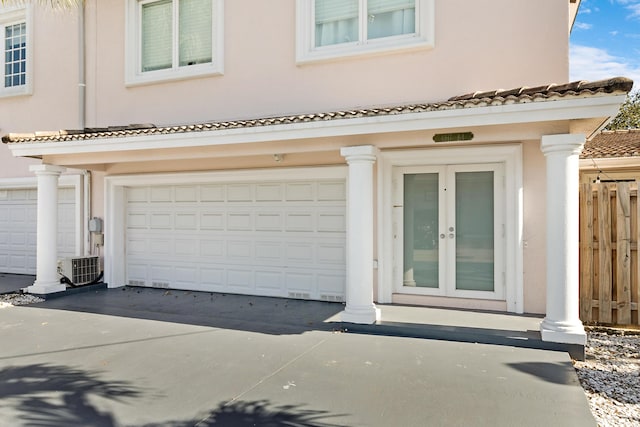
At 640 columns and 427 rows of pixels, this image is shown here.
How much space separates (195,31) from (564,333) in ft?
31.2

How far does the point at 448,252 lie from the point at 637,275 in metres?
2.99

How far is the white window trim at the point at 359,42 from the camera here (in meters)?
8.19

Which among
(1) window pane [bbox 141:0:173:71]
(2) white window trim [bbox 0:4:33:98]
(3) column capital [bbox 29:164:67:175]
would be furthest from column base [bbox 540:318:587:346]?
(2) white window trim [bbox 0:4:33:98]

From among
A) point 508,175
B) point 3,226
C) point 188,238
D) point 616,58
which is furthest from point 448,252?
point 616,58

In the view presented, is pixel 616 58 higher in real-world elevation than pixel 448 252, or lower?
higher

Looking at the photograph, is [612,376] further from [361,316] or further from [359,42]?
[359,42]

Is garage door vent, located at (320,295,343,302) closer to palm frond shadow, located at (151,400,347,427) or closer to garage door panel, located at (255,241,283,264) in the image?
garage door panel, located at (255,241,283,264)

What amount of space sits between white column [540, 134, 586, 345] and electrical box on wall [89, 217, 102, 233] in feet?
32.4

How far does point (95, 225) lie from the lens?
35.8ft

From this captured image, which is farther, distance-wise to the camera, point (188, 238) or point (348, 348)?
point (188, 238)

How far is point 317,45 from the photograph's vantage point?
9117 millimetres

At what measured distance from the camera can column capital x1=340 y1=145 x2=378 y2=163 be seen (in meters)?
7.13

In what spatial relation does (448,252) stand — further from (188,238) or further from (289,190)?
(188,238)

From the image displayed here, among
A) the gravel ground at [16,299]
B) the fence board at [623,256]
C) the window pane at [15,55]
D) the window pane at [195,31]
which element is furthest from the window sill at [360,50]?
the window pane at [15,55]
